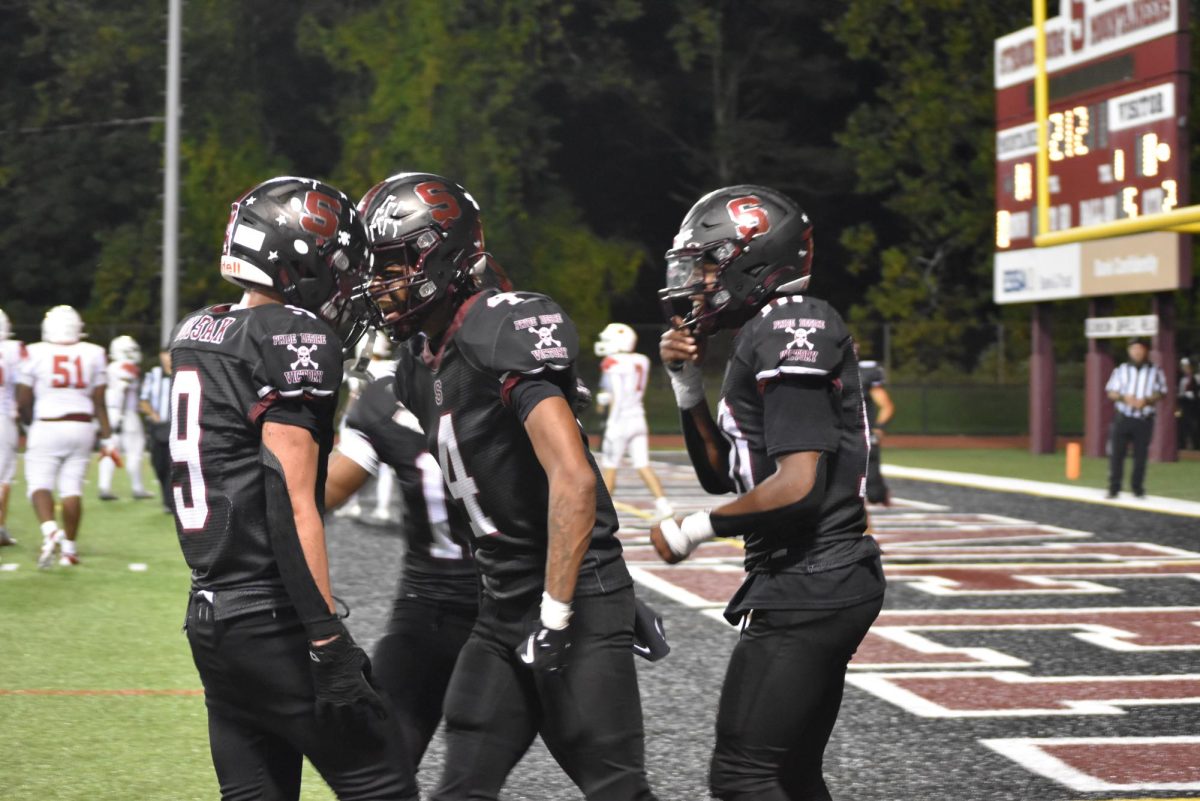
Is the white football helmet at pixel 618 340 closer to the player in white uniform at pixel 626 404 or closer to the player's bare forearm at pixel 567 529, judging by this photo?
the player in white uniform at pixel 626 404

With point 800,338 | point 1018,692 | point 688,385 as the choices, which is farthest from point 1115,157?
point 800,338

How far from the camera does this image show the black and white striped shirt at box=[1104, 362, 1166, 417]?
1734cm

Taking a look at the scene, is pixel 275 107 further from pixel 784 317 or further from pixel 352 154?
pixel 784 317

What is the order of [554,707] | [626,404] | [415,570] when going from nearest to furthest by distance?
[554,707] < [415,570] < [626,404]

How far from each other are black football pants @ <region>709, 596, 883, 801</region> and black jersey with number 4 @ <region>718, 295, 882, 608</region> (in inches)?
2.0

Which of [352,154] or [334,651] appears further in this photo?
[352,154]

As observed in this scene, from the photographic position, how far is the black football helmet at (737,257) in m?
4.05

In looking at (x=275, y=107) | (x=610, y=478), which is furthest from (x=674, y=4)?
(x=610, y=478)

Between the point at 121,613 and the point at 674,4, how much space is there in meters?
39.8

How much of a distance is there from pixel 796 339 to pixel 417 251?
3.00 ft

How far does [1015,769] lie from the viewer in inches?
234

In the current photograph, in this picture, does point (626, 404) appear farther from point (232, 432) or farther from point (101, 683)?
point (232, 432)

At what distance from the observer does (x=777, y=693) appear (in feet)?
12.3

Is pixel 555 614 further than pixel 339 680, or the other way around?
pixel 555 614
